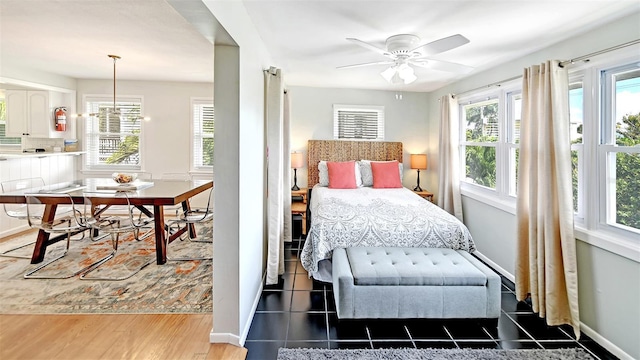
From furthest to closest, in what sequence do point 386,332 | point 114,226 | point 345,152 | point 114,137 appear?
point 114,137 < point 345,152 < point 114,226 < point 386,332

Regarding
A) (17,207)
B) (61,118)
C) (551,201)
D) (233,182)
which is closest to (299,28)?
(233,182)

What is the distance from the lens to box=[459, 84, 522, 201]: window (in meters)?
3.49

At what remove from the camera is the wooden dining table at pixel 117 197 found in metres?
3.12

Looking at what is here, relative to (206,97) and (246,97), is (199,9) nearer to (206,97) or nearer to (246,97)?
(246,97)

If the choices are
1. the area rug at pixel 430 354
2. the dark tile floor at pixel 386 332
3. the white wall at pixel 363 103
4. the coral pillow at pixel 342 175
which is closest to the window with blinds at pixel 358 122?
the white wall at pixel 363 103

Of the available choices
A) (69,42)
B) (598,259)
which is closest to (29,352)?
(69,42)

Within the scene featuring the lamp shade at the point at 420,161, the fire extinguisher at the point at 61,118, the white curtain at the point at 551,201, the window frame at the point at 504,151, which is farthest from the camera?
the lamp shade at the point at 420,161

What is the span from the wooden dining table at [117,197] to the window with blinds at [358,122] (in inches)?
94.1

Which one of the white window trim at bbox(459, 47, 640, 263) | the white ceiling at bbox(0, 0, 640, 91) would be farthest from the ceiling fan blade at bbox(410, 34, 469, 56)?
the white window trim at bbox(459, 47, 640, 263)

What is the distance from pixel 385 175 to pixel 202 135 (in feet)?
10.5

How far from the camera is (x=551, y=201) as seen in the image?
2.45 metres

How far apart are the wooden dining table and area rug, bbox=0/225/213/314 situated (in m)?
0.22

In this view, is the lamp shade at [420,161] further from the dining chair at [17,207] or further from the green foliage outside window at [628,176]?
the dining chair at [17,207]

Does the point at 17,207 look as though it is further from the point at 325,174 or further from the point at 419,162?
the point at 419,162
